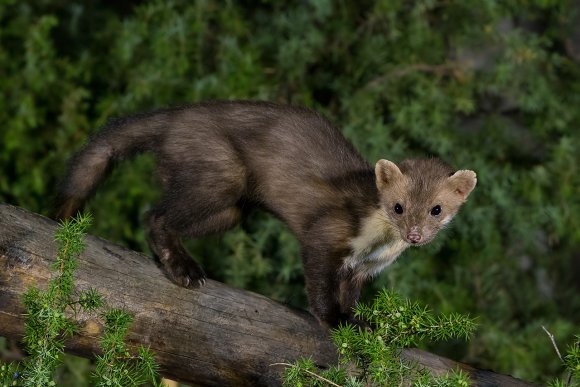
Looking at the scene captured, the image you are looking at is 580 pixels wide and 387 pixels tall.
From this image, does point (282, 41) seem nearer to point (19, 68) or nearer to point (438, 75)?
point (438, 75)

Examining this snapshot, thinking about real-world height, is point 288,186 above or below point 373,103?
above

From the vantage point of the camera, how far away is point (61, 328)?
159 inches

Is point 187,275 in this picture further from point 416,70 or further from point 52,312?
point 416,70

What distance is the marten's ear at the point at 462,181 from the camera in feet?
16.7

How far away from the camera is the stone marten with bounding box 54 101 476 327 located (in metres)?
5.10

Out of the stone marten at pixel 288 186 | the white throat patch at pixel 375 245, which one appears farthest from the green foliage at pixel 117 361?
the white throat patch at pixel 375 245

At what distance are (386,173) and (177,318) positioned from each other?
51.6 inches

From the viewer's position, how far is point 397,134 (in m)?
8.05

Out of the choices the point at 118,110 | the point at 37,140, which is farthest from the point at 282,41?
the point at 37,140

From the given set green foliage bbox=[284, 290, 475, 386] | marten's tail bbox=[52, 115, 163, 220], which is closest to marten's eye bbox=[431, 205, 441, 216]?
green foliage bbox=[284, 290, 475, 386]

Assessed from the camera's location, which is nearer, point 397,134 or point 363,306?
point 363,306

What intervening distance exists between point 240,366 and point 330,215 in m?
1.07

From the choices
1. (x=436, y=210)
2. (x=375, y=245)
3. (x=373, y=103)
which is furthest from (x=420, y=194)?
(x=373, y=103)

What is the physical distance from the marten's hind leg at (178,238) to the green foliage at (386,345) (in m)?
0.94
